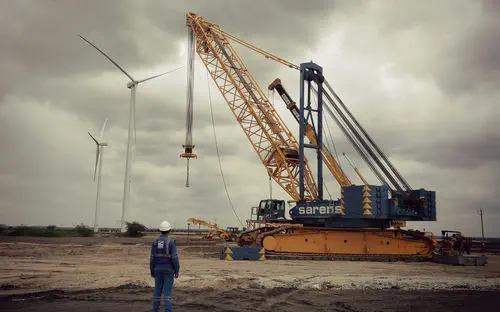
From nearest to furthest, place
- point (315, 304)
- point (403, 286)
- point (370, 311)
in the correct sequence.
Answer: point (370, 311) < point (315, 304) < point (403, 286)

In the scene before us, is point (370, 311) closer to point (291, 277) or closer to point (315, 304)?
point (315, 304)

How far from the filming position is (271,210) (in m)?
29.7

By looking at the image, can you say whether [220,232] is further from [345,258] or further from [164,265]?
[164,265]

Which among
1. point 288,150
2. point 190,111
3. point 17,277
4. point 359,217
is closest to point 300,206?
point 359,217

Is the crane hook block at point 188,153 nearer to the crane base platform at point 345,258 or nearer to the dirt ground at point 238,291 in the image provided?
the crane base platform at point 345,258

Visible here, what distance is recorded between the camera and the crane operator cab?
29.6m

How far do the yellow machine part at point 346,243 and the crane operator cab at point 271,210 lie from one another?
466cm

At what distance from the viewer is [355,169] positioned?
3575cm

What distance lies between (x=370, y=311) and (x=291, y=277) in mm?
5843

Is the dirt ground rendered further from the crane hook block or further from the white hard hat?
the crane hook block

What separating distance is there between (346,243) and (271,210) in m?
6.42

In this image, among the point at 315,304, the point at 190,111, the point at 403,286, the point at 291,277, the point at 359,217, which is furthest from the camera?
A: the point at 190,111

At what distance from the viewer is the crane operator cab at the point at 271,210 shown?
2962cm

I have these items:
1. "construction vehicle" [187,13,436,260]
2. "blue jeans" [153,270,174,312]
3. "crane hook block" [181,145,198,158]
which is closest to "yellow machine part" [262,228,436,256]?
"construction vehicle" [187,13,436,260]
